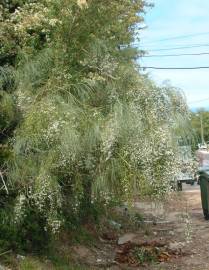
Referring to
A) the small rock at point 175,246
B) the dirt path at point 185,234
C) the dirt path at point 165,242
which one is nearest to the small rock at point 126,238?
the dirt path at point 165,242

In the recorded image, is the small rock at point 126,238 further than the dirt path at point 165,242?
Yes

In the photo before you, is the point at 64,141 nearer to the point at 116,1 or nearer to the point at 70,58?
the point at 70,58

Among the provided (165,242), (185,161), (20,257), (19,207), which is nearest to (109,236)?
(165,242)

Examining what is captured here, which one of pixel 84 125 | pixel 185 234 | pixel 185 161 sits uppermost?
pixel 84 125

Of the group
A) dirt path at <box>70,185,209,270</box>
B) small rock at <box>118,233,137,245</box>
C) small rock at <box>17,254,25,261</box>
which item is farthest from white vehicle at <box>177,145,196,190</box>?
small rock at <box>118,233,137,245</box>

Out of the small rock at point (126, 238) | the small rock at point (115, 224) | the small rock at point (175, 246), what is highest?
the small rock at point (115, 224)

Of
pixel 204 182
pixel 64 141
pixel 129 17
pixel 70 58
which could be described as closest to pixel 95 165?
pixel 64 141

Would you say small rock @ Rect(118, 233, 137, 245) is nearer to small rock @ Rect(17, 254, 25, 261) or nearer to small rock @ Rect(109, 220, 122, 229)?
small rock @ Rect(109, 220, 122, 229)

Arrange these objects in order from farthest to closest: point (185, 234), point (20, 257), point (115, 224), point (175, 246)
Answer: point (115, 224), point (175, 246), point (185, 234), point (20, 257)

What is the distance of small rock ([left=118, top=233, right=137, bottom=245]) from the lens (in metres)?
11.3

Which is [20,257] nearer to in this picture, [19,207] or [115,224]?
[19,207]

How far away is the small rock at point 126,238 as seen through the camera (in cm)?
1133

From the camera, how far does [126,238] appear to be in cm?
1166

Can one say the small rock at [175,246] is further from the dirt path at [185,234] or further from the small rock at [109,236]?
the small rock at [109,236]
